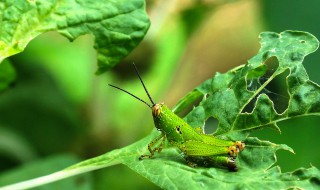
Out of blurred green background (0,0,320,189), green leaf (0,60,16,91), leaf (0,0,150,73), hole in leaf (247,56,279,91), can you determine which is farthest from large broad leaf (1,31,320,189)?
blurred green background (0,0,320,189)

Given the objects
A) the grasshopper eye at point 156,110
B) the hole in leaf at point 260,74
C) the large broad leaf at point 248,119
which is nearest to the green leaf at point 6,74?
the large broad leaf at point 248,119

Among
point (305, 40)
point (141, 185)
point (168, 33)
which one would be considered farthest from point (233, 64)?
point (305, 40)

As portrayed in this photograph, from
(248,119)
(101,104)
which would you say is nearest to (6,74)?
(248,119)

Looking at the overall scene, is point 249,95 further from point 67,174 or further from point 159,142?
point 67,174

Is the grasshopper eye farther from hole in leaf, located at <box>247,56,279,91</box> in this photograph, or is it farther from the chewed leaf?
hole in leaf, located at <box>247,56,279,91</box>

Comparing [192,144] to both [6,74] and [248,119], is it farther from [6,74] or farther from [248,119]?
[6,74]

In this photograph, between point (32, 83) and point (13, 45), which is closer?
point (13, 45)

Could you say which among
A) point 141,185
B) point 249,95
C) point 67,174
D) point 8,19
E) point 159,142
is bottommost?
point 141,185
